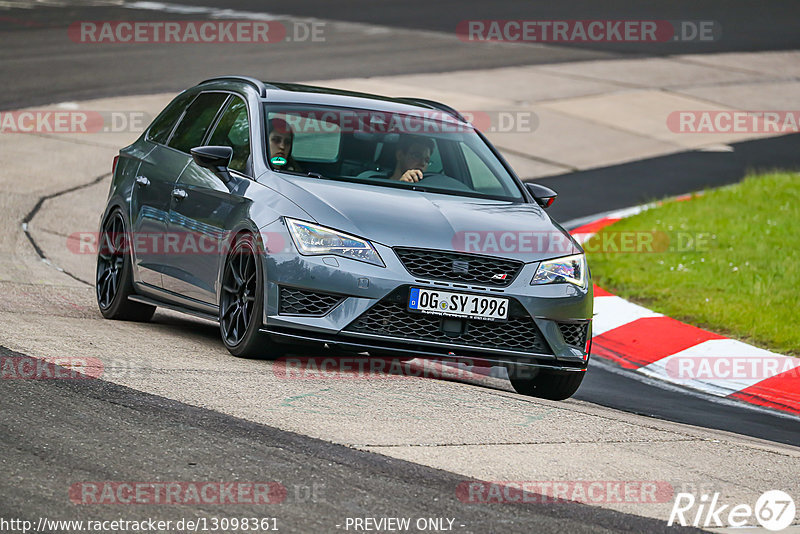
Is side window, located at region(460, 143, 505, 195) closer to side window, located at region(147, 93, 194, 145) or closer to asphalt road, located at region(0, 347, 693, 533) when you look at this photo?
side window, located at region(147, 93, 194, 145)

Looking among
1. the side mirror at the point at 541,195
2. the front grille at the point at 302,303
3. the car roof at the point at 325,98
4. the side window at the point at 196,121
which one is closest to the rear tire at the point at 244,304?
the front grille at the point at 302,303

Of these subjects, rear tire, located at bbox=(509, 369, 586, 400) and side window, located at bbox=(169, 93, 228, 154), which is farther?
side window, located at bbox=(169, 93, 228, 154)

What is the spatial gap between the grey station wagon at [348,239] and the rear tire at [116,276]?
2cm

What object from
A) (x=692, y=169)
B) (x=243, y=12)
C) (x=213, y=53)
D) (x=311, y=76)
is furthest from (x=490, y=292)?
(x=243, y=12)

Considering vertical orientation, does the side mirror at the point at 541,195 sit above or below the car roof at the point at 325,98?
below

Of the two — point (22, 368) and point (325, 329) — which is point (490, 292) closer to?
point (325, 329)

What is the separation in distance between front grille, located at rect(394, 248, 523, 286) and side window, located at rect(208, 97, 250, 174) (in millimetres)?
1427

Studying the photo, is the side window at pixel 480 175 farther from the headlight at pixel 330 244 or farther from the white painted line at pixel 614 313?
the white painted line at pixel 614 313

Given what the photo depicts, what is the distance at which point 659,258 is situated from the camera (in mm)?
12953

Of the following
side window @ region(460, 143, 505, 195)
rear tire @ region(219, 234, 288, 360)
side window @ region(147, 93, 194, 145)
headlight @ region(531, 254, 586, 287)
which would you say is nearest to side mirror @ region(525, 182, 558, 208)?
side window @ region(460, 143, 505, 195)

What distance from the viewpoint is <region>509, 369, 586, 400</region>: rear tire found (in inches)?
310

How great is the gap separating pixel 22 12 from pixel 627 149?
16.1 meters

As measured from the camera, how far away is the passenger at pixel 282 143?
807 cm

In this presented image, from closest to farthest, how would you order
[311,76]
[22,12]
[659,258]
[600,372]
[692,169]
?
[600,372]
[659,258]
[692,169]
[311,76]
[22,12]
